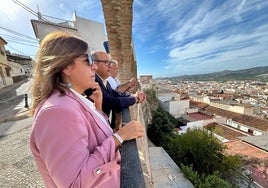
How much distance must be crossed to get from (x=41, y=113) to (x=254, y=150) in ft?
39.9

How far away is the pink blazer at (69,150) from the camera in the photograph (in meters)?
0.63

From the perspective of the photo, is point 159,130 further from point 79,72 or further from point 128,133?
point 79,72

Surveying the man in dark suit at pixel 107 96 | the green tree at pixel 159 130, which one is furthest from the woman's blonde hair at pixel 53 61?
the green tree at pixel 159 130

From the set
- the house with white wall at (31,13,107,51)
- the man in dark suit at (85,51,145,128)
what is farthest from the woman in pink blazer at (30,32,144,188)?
the house with white wall at (31,13,107,51)

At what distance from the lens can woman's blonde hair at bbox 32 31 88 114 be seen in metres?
A: 0.82

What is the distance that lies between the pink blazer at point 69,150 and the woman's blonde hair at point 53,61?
9 cm

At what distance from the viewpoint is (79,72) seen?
0.90 m

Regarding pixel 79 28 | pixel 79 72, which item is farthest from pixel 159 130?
pixel 79 72

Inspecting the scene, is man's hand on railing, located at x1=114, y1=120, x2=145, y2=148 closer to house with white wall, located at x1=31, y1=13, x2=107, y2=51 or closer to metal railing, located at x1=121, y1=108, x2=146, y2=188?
metal railing, located at x1=121, y1=108, x2=146, y2=188

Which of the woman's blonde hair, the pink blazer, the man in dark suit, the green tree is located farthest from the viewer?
the green tree

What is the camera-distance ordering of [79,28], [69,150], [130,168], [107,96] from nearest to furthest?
[69,150], [130,168], [107,96], [79,28]

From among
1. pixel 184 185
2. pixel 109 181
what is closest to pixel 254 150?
pixel 184 185

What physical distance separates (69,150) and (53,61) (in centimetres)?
40

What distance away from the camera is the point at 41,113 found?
0.67 metres
